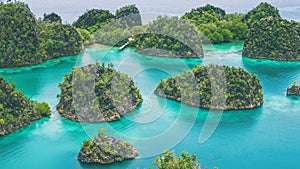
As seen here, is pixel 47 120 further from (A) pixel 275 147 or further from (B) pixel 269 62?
(B) pixel 269 62

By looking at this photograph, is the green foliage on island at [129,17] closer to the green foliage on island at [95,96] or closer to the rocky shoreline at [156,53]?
the rocky shoreline at [156,53]

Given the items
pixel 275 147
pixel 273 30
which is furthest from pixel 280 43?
pixel 275 147

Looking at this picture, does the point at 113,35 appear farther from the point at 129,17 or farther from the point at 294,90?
the point at 294,90

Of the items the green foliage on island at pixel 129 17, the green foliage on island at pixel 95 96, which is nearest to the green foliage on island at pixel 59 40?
the green foliage on island at pixel 129 17

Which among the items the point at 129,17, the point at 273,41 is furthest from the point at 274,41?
the point at 129,17

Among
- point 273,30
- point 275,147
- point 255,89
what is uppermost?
point 273,30
